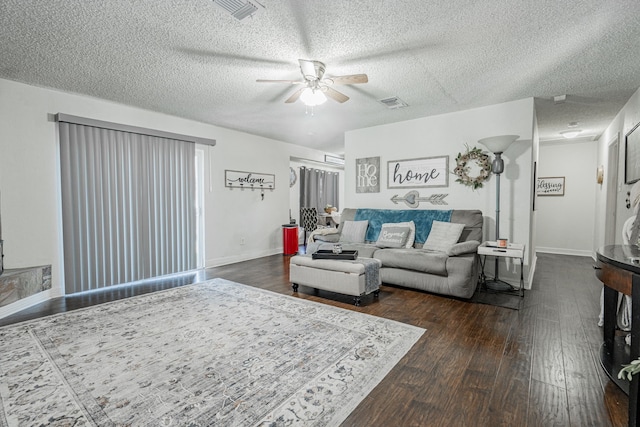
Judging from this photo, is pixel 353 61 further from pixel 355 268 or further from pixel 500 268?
pixel 500 268

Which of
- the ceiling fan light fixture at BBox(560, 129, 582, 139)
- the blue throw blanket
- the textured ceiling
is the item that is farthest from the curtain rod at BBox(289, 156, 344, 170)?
the ceiling fan light fixture at BBox(560, 129, 582, 139)

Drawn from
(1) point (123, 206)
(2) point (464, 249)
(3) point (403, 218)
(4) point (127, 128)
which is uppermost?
(4) point (127, 128)

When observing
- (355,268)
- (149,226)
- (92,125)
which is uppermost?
(92,125)

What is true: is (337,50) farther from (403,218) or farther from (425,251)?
(403,218)

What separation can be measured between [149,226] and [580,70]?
5.56 meters

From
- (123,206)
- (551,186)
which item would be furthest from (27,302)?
(551,186)

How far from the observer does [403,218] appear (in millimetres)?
4688

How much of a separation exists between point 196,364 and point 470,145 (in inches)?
171

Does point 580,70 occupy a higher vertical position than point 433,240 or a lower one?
higher

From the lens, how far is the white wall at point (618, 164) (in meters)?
3.62

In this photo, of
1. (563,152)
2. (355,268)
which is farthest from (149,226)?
(563,152)

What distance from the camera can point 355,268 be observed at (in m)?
3.21

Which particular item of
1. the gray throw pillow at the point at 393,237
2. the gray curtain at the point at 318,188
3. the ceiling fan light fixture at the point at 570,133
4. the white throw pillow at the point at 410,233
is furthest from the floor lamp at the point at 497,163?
the gray curtain at the point at 318,188

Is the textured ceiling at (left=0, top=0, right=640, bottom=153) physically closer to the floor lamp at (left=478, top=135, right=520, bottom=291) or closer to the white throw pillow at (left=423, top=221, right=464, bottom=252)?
the floor lamp at (left=478, top=135, right=520, bottom=291)
